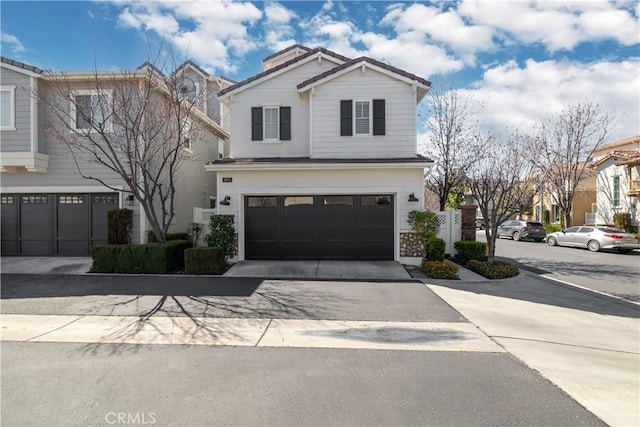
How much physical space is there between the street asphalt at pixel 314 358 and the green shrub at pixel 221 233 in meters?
3.38

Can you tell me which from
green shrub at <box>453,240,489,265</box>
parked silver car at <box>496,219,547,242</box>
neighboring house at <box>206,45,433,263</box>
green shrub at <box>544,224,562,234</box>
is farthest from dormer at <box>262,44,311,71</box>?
green shrub at <box>544,224,562,234</box>

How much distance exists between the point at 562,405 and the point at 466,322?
2.58m

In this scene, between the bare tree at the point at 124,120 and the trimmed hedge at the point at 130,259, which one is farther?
the bare tree at the point at 124,120

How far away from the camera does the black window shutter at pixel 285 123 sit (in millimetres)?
12867

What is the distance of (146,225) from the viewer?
472 inches

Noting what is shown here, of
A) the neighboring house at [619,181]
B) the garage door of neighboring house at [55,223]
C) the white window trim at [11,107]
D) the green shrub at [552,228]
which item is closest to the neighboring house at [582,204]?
the green shrub at [552,228]

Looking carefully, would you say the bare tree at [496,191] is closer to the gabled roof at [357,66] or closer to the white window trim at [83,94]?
the gabled roof at [357,66]

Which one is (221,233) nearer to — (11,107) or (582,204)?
(11,107)

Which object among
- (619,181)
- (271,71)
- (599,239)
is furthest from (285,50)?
(619,181)

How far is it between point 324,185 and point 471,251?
18.7 feet

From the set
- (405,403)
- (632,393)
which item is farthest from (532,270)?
(405,403)

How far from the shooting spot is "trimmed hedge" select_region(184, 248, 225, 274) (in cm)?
1000

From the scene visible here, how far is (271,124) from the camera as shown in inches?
513

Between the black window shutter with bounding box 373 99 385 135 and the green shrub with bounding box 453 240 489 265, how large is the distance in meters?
5.05
